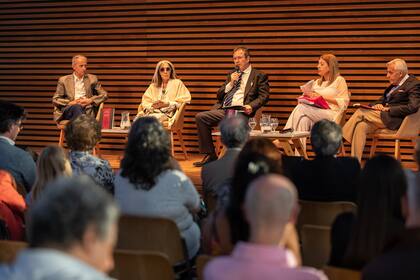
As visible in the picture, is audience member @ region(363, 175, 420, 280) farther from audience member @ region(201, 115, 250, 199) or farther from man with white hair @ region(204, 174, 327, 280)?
audience member @ region(201, 115, 250, 199)

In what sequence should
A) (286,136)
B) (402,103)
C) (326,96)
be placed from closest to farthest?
(286,136) < (402,103) < (326,96)

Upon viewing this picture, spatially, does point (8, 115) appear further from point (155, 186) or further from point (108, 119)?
point (108, 119)

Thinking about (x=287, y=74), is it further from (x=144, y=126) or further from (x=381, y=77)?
(x=144, y=126)

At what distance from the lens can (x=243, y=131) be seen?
430 centimetres

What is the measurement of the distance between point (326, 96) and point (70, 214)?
7101 mm

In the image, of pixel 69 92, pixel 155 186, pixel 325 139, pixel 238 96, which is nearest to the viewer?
pixel 155 186

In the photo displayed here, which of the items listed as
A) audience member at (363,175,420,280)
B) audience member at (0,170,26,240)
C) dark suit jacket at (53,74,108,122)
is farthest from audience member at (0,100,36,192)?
dark suit jacket at (53,74,108,122)

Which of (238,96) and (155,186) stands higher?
(238,96)

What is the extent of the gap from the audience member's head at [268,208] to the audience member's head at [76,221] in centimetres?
56

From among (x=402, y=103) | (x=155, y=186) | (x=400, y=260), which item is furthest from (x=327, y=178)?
(x=402, y=103)

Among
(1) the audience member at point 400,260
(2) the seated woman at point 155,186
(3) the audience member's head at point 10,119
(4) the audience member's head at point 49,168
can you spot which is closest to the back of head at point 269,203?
(1) the audience member at point 400,260

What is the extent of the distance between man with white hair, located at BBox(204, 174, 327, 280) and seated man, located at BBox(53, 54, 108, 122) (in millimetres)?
7533

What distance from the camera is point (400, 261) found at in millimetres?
2061

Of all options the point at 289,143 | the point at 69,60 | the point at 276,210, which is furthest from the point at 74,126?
the point at 69,60
